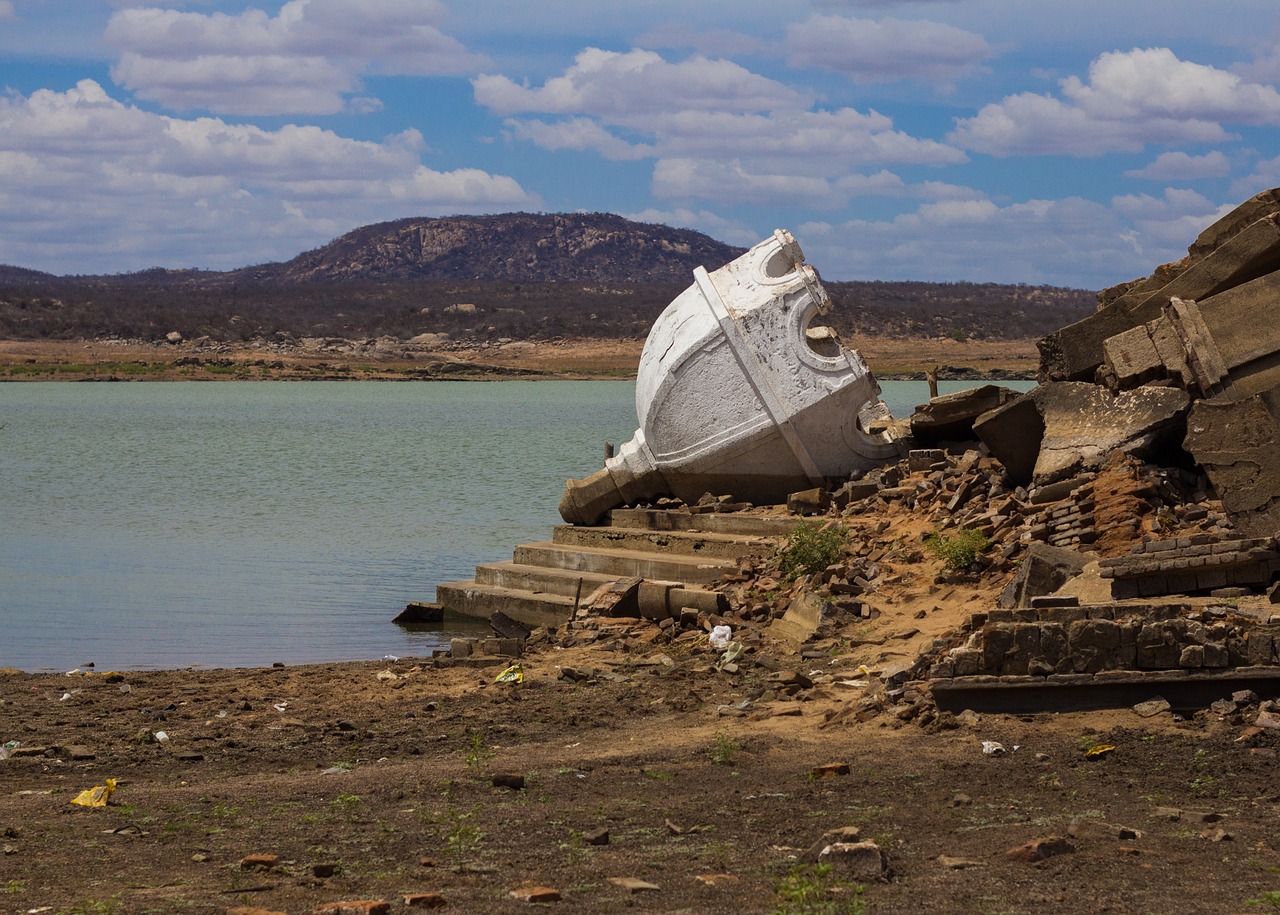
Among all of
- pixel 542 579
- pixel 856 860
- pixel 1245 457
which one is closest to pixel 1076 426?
pixel 1245 457

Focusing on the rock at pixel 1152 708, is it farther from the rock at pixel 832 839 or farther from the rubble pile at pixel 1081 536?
the rock at pixel 832 839

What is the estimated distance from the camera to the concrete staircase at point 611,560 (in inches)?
502

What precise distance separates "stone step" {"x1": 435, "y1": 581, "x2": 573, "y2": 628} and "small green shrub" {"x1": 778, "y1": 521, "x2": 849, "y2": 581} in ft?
7.52

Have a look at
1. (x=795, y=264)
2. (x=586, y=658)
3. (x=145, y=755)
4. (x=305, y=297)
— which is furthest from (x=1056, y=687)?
(x=305, y=297)

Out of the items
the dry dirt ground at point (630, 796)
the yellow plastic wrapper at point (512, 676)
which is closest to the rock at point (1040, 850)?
the dry dirt ground at point (630, 796)

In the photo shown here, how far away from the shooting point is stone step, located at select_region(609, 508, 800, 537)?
43.1 feet

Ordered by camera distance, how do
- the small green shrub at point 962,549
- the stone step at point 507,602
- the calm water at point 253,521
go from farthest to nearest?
1. the calm water at point 253,521
2. the stone step at point 507,602
3. the small green shrub at point 962,549

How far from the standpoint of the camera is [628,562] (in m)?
13.1

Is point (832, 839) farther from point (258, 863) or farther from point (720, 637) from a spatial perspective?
point (720, 637)

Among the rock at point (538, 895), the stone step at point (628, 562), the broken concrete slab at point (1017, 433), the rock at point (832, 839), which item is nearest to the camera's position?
the rock at point (538, 895)

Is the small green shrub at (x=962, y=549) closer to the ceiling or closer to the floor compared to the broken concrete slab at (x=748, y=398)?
closer to the floor

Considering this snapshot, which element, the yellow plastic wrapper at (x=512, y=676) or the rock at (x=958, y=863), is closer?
the rock at (x=958, y=863)

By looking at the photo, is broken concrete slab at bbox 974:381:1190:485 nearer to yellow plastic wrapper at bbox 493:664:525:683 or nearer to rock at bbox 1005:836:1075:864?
yellow plastic wrapper at bbox 493:664:525:683

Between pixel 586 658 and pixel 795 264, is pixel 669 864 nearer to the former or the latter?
pixel 586 658
